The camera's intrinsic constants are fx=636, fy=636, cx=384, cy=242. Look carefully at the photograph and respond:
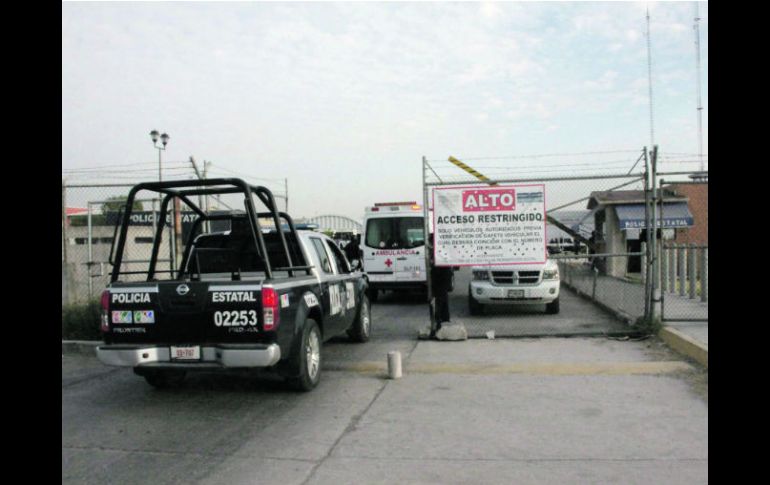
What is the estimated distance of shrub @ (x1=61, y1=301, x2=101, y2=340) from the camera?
10234 millimetres

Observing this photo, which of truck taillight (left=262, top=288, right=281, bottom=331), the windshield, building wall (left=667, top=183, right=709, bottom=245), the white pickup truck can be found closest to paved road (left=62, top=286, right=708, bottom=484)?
truck taillight (left=262, top=288, right=281, bottom=331)

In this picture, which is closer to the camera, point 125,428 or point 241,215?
point 125,428

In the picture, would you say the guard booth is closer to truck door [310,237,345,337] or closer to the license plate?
truck door [310,237,345,337]

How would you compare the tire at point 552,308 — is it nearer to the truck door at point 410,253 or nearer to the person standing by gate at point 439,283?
the person standing by gate at point 439,283

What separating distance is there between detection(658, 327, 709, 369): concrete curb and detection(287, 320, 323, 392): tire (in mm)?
4581

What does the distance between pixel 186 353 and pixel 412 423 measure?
2.28 metres

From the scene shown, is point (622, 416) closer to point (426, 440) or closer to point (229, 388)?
point (426, 440)

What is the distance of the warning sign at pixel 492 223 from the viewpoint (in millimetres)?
9633

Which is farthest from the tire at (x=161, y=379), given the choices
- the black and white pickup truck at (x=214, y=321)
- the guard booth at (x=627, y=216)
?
the guard booth at (x=627, y=216)

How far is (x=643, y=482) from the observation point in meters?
4.27
